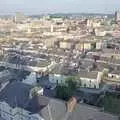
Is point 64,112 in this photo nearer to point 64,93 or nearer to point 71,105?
point 71,105

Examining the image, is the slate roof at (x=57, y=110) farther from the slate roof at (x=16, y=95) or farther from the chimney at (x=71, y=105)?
the chimney at (x=71, y=105)

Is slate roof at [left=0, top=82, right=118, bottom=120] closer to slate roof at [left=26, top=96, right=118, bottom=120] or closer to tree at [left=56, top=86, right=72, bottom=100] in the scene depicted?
slate roof at [left=26, top=96, right=118, bottom=120]

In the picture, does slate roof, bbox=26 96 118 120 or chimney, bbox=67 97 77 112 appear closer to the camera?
slate roof, bbox=26 96 118 120

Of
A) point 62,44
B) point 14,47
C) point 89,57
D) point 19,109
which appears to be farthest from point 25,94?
point 62,44

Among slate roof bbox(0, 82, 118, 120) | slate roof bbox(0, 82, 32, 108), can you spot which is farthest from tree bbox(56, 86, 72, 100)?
slate roof bbox(0, 82, 118, 120)

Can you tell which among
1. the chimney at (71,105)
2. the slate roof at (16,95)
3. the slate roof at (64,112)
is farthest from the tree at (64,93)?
the chimney at (71,105)

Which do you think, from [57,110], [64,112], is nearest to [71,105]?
[64,112]

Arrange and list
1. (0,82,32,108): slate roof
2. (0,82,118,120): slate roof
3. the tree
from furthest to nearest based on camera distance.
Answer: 1. the tree
2. (0,82,32,108): slate roof
3. (0,82,118,120): slate roof

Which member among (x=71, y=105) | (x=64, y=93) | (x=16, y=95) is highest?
(x=71, y=105)

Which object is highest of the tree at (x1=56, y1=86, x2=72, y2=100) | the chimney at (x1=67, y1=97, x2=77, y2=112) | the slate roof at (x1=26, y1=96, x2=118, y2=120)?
the chimney at (x1=67, y1=97, x2=77, y2=112)

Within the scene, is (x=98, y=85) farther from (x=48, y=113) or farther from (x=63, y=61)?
(x=48, y=113)

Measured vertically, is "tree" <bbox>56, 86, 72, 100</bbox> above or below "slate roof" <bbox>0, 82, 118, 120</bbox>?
below
